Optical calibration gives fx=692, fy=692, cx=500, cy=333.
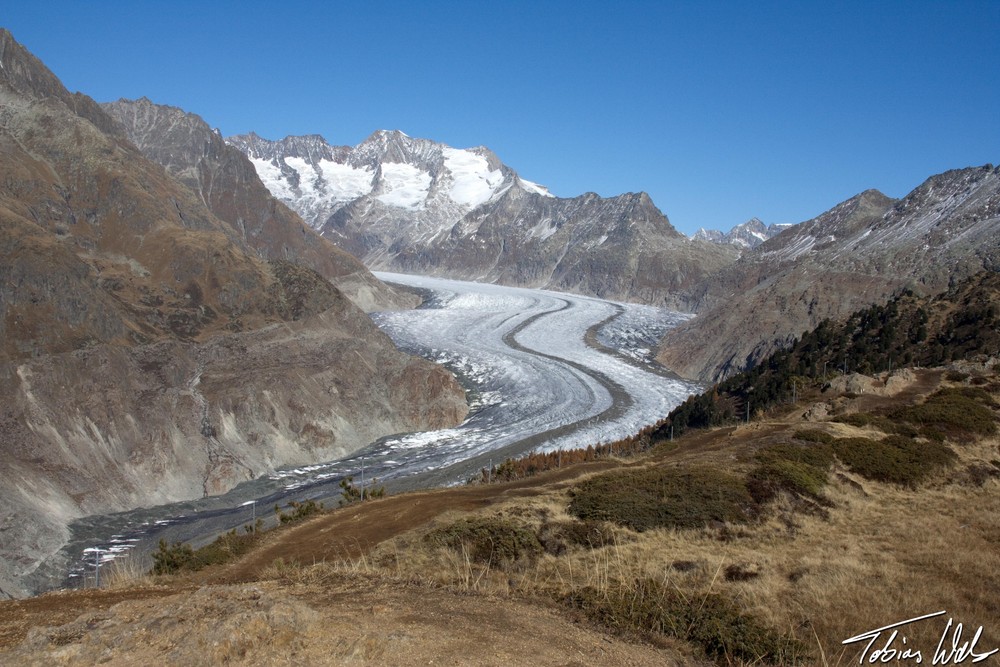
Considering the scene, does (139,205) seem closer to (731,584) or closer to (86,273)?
(86,273)

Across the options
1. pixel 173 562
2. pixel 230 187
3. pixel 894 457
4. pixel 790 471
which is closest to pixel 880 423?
pixel 894 457

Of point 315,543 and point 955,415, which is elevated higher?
point 315,543

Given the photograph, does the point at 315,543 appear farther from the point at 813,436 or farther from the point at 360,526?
the point at 813,436

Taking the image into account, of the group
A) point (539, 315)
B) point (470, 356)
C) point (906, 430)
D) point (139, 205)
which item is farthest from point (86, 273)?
point (539, 315)

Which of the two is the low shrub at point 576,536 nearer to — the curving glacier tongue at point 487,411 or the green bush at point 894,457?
the green bush at point 894,457

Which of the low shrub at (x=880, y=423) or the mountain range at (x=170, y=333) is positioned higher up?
the mountain range at (x=170, y=333)

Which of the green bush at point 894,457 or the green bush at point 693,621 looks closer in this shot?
the green bush at point 693,621
